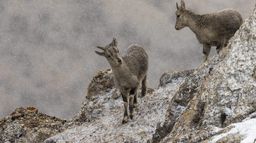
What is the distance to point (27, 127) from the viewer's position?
127ft

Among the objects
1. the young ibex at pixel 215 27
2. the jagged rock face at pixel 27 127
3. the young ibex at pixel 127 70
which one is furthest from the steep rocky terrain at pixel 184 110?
the young ibex at pixel 215 27

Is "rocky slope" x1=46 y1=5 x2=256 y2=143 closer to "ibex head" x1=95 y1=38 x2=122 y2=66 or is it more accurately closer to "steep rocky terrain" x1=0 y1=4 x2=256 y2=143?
"steep rocky terrain" x1=0 y1=4 x2=256 y2=143

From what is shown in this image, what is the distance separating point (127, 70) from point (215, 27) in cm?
486

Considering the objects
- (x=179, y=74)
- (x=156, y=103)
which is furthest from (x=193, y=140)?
(x=179, y=74)

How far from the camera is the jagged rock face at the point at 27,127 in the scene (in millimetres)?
37906

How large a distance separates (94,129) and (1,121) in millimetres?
10998

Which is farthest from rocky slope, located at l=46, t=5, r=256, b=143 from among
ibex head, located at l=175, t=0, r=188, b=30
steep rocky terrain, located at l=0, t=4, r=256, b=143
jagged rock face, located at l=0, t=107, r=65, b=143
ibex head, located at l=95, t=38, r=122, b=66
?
jagged rock face, located at l=0, t=107, r=65, b=143

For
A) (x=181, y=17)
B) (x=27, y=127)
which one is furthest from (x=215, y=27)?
(x=27, y=127)

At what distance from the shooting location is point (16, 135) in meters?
38.5

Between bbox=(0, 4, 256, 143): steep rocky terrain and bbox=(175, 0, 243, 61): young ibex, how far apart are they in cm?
381

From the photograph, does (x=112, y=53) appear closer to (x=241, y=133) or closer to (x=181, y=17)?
(x=181, y=17)

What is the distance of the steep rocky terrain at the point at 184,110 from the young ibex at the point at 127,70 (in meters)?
1.00

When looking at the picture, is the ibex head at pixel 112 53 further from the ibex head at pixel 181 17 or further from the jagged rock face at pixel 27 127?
the jagged rock face at pixel 27 127

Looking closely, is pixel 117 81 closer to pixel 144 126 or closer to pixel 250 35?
pixel 144 126
